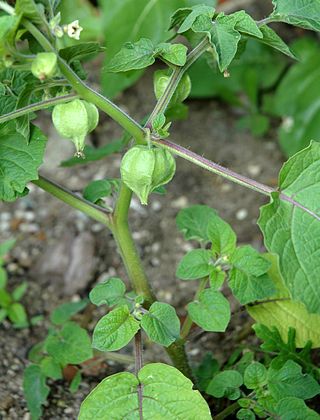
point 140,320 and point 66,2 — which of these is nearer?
point 140,320

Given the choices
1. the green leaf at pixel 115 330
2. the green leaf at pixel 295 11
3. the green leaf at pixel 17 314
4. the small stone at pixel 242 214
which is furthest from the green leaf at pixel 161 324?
the small stone at pixel 242 214

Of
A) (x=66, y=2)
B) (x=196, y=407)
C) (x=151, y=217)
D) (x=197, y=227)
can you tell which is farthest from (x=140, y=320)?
(x=66, y=2)

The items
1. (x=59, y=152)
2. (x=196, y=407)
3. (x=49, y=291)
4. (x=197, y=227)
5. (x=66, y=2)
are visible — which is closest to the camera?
(x=196, y=407)

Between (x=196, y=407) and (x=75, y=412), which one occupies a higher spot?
(x=196, y=407)

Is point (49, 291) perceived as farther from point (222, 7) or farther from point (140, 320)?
point (222, 7)

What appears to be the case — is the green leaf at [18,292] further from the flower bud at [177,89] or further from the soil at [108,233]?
the flower bud at [177,89]

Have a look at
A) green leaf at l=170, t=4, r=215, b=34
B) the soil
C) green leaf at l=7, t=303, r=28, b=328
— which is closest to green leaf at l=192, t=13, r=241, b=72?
green leaf at l=170, t=4, r=215, b=34
